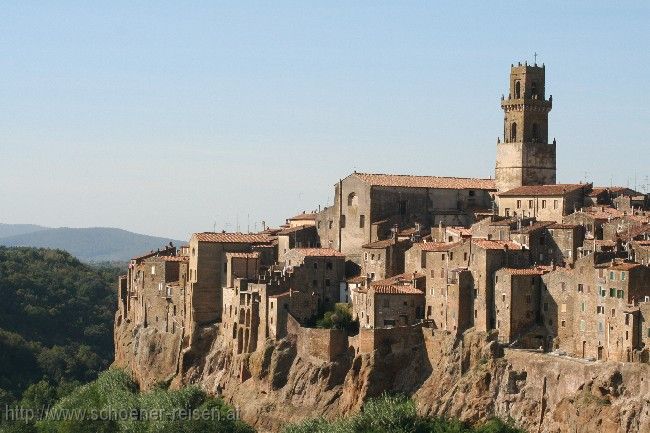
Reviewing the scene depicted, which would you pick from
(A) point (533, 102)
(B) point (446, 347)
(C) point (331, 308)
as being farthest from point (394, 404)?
(A) point (533, 102)

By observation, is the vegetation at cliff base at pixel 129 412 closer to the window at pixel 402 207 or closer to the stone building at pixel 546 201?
the window at pixel 402 207

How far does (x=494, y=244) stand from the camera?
74.8m

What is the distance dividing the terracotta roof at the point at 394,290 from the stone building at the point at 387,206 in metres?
9.43

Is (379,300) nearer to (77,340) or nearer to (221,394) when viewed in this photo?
(221,394)

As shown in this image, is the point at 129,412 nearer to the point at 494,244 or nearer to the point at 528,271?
the point at 494,244

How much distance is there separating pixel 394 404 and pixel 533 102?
90.3ft

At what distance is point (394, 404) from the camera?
72375 millimetres

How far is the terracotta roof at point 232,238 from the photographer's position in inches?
3386

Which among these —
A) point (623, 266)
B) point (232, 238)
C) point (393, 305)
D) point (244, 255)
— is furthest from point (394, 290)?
point (232, 238)

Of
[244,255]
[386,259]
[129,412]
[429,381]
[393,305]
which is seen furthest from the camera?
[244,255]

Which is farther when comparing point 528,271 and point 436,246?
point 436,246

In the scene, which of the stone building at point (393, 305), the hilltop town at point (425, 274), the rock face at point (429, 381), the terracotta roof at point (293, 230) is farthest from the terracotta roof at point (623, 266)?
the terracotta roof at point (293, 230)

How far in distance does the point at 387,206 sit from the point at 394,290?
44.6 ft

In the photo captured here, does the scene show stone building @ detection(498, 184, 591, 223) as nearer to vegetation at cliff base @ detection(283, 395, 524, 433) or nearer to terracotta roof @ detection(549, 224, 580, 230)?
terracotta roof @ detection(549, 224, 580, 230)
